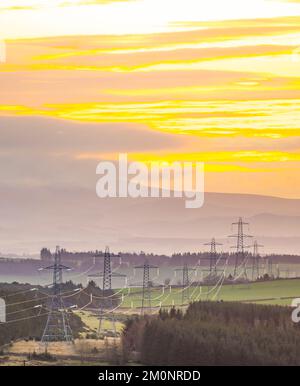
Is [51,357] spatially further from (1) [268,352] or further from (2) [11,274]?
(2) [11,274]

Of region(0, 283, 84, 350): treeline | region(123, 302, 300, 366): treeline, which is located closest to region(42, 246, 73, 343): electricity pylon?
region(0, 283, 84, 350): treeline

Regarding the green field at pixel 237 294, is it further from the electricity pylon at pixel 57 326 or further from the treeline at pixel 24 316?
the treeline at pixel 24 316

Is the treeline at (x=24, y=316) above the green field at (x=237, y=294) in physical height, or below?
below

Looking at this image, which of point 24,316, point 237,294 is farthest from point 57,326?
point 237,294

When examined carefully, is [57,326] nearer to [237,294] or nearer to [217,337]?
[237,294]

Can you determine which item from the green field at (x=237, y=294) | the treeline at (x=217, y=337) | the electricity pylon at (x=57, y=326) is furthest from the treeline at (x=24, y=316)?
the green field at (x=237, y=294)
